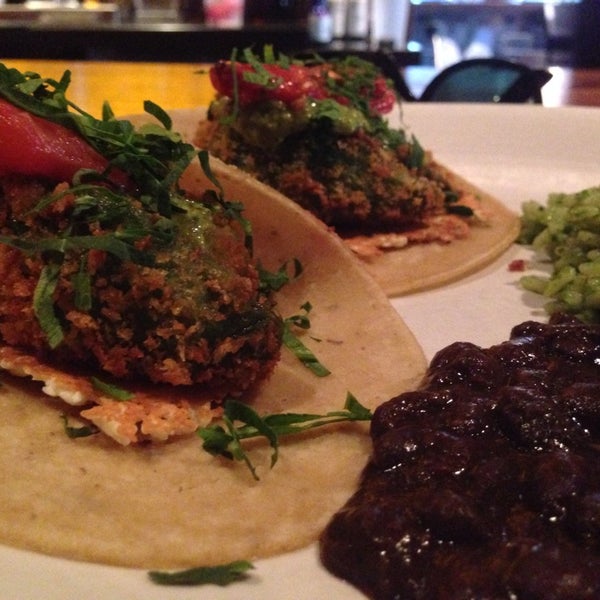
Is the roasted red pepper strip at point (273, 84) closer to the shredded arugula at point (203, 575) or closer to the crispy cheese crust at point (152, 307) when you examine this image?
the crispy cheese crust at point (152, 307)

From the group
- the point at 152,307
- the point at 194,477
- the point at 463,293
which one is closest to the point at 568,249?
the point at 463,293

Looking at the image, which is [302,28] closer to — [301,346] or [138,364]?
[301,346]

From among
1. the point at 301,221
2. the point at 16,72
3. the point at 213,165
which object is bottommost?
the point at 301,221

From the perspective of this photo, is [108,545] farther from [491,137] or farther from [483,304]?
[491,137]

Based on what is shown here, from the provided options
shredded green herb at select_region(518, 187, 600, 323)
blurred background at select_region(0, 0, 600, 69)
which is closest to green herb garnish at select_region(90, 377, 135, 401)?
shredded green herb at select_region(518, 187, 600, 323)

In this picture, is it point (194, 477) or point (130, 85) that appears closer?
point (194, 477)

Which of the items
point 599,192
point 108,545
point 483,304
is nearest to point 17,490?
point 108,545
